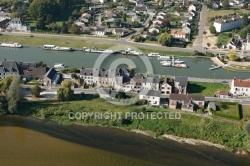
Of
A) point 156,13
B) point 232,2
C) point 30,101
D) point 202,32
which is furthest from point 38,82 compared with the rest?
point 232,2

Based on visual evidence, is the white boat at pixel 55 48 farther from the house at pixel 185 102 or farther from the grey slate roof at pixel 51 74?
the house at pixel 185 102

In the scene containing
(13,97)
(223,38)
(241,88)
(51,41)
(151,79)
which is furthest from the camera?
(223,38)

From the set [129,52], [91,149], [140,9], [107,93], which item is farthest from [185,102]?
[140,9]

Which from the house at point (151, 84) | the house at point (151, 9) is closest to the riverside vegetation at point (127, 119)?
the house at point (151, 84)

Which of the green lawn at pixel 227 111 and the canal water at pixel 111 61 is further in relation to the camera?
the canal water at pixel 111 61

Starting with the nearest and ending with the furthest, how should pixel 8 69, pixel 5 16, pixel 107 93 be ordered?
pixel 107 93
pixel 8 69
pixel 5 16

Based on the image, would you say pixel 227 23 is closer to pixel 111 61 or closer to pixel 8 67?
pixel 111 61

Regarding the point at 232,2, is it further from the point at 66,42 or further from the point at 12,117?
the point at 12,117
